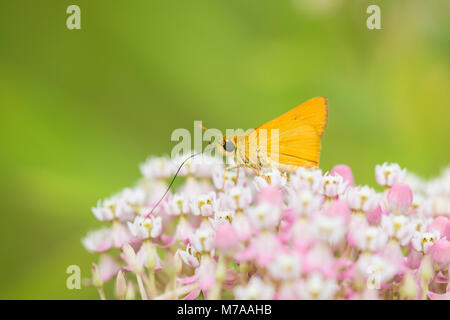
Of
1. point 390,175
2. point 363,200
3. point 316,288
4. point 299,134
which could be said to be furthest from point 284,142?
point 316,288

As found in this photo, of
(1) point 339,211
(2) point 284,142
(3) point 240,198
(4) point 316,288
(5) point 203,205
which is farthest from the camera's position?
(2) point 284,142

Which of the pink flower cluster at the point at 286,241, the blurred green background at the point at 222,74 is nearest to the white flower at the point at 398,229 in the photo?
the pink flower cluster at the point at 286,241

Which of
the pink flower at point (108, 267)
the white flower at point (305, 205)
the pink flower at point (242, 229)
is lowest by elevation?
the pink flower at point (108, 267)

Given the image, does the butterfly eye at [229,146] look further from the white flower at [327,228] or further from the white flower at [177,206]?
the white flower at [327,228]

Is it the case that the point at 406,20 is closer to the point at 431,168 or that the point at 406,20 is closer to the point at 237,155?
the point at 431,168

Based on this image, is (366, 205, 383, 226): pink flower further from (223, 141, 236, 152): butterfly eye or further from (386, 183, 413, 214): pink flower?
(223, 141, 236, 152): butterfly eye

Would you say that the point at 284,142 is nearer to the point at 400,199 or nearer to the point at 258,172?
the point at 258,172

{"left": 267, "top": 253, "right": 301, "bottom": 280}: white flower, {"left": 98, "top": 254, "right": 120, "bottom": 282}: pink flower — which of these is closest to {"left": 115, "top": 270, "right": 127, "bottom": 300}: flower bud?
{"left": 98, "top": 254, "right": 120, "bottom": 282}: pink flower

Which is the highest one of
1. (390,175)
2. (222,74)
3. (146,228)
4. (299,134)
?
(222,74)
